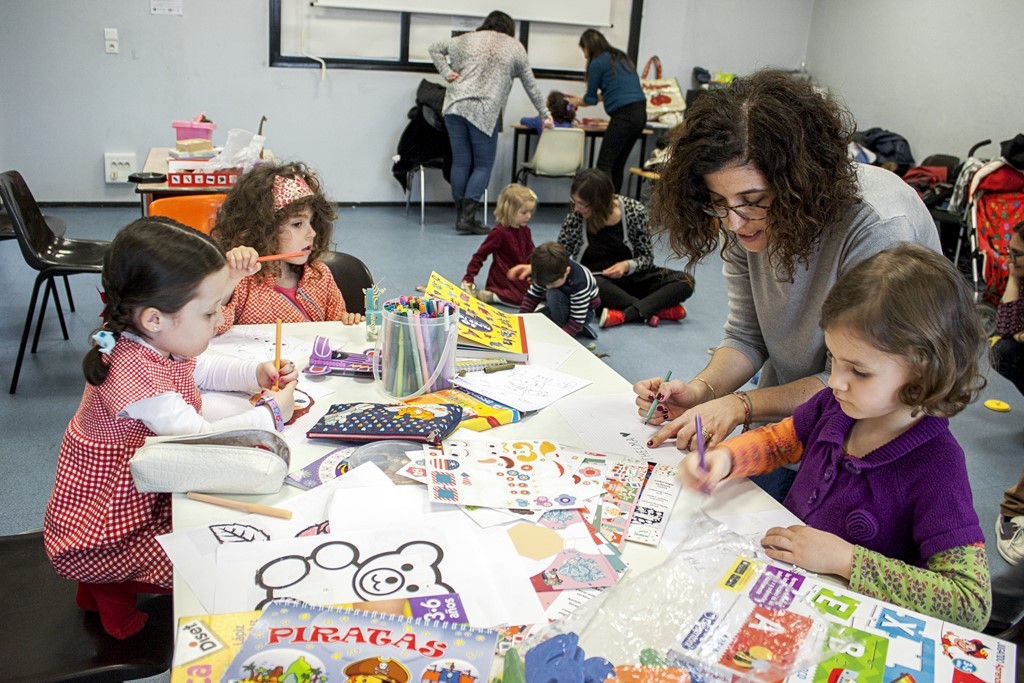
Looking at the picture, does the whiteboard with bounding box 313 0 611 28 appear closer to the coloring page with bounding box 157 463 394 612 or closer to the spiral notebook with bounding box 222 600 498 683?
the coloring page with bounding box 157 463 394 612

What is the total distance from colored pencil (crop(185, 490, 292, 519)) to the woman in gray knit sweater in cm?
491

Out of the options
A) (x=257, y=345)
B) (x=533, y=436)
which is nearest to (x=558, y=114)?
(x=257, y=345)

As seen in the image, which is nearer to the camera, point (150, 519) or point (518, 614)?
point (518, 614)

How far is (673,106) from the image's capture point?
23.1 ft

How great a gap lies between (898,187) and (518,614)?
40.6 inches

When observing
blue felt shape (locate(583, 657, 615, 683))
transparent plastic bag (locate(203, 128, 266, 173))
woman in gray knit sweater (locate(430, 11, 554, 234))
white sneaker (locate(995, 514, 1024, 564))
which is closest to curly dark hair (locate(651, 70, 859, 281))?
blue felt shape (locate(583, 657, 615, 683))

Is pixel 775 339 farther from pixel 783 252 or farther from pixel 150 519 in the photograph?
pixel 150 519

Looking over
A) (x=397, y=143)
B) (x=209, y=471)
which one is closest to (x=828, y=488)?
(x=209, y=471)

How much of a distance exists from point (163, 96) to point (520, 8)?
9.06 ft

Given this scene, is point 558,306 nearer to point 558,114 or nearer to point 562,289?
point 562,289

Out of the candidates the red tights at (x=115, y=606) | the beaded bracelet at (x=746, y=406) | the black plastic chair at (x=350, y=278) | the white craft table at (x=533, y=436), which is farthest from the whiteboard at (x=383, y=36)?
the red tights at (x=115, y=606)

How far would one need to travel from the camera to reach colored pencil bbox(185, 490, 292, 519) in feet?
3.75

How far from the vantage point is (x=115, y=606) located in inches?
49.1

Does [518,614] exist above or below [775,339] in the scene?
below
